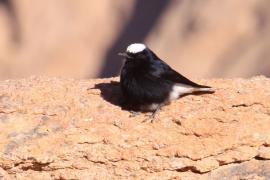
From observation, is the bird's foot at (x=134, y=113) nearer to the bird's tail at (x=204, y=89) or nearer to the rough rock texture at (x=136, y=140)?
the rough rock texture at (x=136, y=140)

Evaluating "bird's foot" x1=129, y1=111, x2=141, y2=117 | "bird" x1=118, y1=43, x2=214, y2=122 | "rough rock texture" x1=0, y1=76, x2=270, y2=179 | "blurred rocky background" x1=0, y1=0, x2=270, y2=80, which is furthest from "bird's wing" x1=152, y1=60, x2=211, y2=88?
"blurred rocky background" x1=0, y1=0, x2=270, y2=80

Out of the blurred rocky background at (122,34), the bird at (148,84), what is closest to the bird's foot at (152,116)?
the bird at (148,84)

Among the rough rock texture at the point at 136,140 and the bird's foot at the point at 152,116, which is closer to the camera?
the rough rock texture at the point at 136,140

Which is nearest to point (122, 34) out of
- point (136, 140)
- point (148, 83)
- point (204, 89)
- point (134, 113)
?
point (204, 89)

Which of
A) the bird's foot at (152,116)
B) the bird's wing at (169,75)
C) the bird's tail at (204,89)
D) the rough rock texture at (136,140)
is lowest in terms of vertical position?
the rough rock texture at (136,140)

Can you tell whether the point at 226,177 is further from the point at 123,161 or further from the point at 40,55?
the point at 40,55
